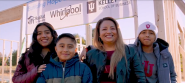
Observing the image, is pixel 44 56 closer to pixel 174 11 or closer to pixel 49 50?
pixel 49 50

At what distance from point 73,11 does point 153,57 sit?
8.28 ft

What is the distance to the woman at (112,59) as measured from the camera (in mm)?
1598

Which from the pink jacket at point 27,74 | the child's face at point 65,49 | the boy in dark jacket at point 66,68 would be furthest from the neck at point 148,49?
the pink jacket at point 27,74

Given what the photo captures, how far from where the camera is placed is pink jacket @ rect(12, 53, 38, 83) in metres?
1.64

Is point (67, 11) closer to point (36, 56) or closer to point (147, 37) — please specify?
point (36, 56)

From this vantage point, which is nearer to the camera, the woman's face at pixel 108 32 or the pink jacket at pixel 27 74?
the pink jacket at pixel 27 74

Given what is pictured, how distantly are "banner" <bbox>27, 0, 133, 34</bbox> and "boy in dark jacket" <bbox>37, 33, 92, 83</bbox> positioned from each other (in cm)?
176

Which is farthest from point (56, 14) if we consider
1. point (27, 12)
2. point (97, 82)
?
point (97, 82)

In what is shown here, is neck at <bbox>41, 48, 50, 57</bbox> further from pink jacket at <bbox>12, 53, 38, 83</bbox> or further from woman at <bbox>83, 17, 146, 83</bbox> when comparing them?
woman at <bbox>83, 17, 146, 83</bbox>

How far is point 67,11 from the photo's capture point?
3973 millimetres

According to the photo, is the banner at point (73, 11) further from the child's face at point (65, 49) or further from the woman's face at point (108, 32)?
the child's face at point (65, 49)

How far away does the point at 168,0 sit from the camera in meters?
3.60

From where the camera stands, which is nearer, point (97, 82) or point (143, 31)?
point (97, 82)

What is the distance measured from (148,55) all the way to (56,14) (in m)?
2.92
